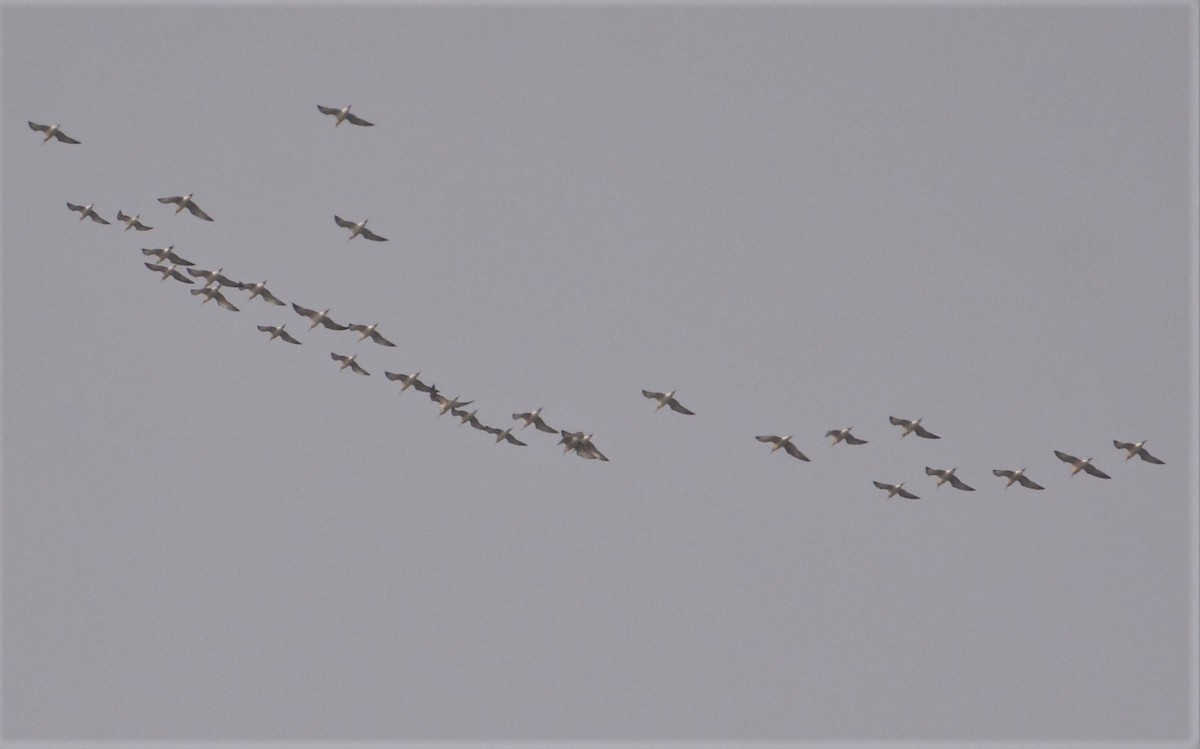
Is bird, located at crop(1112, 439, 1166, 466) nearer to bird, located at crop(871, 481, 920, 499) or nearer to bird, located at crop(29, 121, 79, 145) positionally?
bird, located at crop(871, 481, 920, 499)

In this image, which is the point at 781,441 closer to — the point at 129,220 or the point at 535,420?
the point at 535,420

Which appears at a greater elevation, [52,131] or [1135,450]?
[52,131]

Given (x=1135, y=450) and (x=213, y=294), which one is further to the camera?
(x=213, y=294)

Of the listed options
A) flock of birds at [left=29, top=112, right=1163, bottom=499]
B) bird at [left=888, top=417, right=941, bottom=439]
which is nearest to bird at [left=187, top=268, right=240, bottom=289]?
flock of birds at [left=29, top=112, right=1163, bottom=499]

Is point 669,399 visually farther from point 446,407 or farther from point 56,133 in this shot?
point 56,133

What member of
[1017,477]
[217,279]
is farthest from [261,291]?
[1017,477]

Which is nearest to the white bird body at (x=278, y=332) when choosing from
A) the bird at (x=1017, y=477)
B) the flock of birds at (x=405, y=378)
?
the flock of birds at (x=405, y=378)

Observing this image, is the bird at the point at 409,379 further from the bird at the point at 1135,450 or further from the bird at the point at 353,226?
the bird at the point at 1135,450
